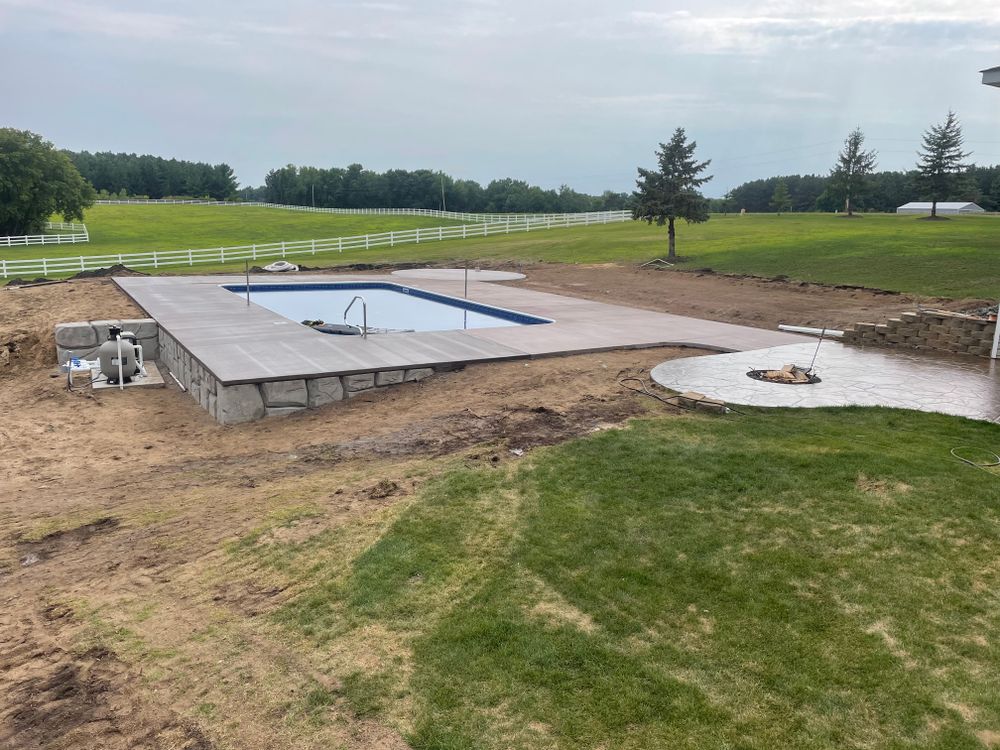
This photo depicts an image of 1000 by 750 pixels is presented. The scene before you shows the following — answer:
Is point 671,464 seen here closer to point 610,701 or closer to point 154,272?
point 610,701

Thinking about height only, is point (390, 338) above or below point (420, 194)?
below

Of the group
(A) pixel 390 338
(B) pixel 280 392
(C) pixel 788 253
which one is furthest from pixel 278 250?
(B) pixel 280 392

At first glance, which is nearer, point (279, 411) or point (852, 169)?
point (279, 411)

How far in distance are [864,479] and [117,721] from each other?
570 centimetres

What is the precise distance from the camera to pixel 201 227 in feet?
182

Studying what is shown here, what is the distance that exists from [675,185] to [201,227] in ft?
137

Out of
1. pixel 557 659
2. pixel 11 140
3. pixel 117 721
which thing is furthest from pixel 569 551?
pixel 11 140

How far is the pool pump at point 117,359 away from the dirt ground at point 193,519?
2.28ft

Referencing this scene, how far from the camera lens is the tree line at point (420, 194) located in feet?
302

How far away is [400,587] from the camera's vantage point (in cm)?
487

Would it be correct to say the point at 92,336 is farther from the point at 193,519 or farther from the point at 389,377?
the point at 193,519

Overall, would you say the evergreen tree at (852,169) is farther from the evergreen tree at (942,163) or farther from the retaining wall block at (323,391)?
the retaining wall block at (323,391)

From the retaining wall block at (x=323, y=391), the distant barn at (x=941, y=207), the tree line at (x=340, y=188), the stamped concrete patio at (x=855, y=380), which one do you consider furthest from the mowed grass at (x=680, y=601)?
the tree line at (x=340, y=188)

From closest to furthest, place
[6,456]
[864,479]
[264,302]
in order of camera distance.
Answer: [864,479], [6,456], [264,302]
